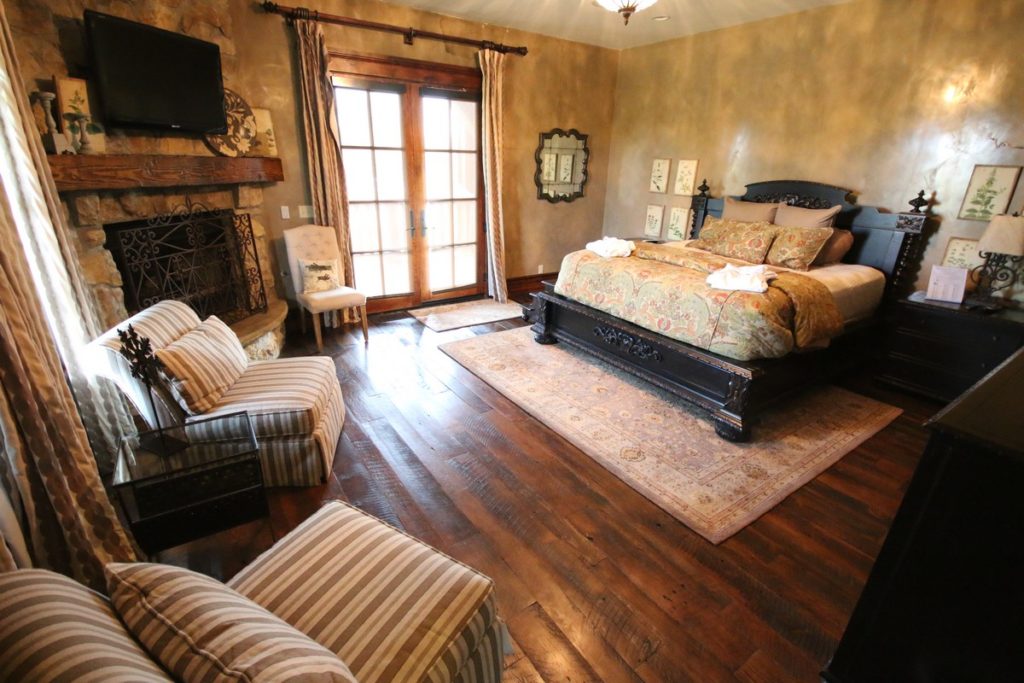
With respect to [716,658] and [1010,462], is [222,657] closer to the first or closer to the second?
[716,658]

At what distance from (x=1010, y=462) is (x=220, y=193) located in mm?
4467

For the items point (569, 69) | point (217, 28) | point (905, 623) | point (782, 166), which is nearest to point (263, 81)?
point (217, 28)

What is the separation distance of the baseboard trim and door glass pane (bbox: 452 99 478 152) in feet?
5.22

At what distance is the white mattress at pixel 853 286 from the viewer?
322 cm

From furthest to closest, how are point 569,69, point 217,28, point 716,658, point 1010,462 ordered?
point 569,69 → point 217,28 → point 716,658 → point 1010,462

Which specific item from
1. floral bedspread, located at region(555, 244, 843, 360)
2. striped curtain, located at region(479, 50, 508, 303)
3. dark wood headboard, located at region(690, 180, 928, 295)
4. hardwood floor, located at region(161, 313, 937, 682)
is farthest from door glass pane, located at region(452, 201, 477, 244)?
Answer: dark wood headboard, located at region(690, 180, 928, 295)

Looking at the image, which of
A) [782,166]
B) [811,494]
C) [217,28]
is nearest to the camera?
[811,494]

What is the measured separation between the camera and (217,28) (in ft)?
10.9

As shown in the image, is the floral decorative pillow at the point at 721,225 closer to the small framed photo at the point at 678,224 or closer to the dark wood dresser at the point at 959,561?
the small framed photo at the point at 678,224

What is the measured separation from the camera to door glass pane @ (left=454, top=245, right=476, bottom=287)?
5305 millimetres

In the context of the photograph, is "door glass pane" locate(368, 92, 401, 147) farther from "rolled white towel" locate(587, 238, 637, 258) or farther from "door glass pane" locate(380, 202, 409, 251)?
"rolled white towel" locate(587, 238, 637, 258)

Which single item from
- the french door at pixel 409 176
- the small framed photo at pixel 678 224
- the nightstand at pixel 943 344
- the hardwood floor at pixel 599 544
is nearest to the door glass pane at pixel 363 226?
the french door at pixel 409 176

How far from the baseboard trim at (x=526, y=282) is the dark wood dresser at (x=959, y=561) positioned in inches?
184

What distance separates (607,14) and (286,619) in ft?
16.5
